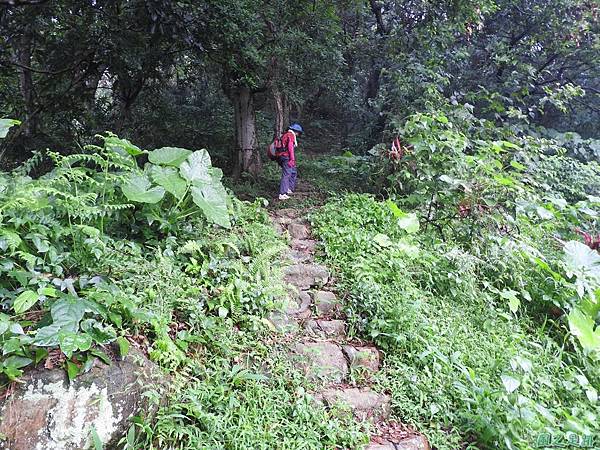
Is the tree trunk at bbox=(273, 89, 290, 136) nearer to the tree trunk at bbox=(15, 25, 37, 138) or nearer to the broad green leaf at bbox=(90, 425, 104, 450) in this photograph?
the tree trunk at bbox=(15, 25, 37, 138)

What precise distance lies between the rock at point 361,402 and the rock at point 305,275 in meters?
1.17

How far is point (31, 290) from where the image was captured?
2195 millimetres

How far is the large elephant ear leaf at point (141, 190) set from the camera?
10.1ft

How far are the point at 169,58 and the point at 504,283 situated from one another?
5.42m

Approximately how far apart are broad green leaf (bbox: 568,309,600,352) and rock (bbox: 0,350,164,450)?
3.38 meters

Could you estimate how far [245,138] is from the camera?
21.9ft

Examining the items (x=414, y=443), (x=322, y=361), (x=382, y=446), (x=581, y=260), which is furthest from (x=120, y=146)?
(x=581, y=260)

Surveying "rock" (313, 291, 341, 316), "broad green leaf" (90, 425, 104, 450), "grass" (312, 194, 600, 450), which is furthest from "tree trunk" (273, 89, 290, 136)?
"broad green leaf" (90, 425, 104, 450)

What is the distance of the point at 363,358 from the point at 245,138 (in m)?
4.69

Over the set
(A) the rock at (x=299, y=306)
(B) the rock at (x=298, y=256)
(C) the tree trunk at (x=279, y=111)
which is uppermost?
(C) the tree trunk at (x=279, y=111)

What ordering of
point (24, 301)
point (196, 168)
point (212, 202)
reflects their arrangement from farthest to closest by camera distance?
point (196, 168) → point (212, 202) → point (24, 301)

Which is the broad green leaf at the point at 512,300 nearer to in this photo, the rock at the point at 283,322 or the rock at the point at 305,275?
the rock at the point at 305,275

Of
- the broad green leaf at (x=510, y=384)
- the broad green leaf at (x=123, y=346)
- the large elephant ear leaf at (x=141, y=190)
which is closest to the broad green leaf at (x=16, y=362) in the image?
the broad green leaf at (x=123, y=346)

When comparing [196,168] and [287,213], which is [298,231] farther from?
[196,168]
